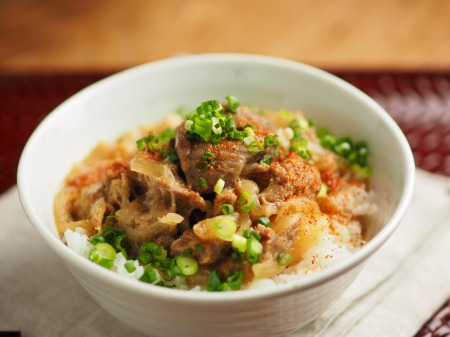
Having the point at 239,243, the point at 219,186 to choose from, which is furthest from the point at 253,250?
the point at 219,186

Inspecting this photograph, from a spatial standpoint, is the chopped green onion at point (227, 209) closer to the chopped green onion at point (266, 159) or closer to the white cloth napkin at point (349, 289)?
the chopped green onion at point (266, 159)

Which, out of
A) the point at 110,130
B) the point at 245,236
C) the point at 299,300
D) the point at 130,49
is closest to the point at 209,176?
the point at 245,236

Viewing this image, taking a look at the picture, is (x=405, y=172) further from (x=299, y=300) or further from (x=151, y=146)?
(x=151, y=146)

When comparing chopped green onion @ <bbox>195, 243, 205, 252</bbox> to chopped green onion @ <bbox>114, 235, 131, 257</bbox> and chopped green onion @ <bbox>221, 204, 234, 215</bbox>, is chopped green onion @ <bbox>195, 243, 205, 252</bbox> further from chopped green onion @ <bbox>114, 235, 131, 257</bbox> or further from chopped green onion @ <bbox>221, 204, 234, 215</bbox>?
chopped green onion @ <bbox>114, 235, 131, 257</bbox>

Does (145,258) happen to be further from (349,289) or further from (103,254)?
(349,289)

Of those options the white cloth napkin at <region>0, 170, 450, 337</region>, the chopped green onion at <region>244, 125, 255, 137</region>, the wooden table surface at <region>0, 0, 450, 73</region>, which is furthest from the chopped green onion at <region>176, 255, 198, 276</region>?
the wooden table surface at <region>0, 0, 450, 73</region>

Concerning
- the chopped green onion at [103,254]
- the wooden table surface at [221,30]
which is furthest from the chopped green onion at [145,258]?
the wooden table surface at [221,30]

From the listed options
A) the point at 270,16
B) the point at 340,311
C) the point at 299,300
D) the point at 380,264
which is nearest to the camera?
the point at 299,300
